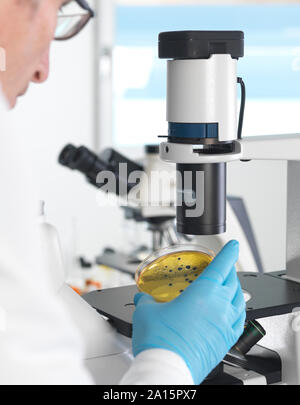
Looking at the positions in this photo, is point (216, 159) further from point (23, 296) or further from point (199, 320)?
point (23, 296)

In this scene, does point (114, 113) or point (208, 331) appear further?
point (114, 113)

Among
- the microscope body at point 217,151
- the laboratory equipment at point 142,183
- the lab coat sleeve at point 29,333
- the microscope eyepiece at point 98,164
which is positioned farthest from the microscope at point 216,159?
the microscope eyepiece at point 98,164

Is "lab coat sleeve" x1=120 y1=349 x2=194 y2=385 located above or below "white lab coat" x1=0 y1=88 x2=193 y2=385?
below

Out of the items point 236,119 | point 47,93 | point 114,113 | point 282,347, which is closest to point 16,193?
point 236,119

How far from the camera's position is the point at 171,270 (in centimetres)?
90

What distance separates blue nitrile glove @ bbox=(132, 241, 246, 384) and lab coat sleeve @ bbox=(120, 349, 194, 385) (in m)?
0.02

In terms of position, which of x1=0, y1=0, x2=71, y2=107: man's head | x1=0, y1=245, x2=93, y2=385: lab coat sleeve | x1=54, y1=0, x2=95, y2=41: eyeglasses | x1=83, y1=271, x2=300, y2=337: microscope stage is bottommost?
x1=83, y1=271, x2=300, y2=337: microscope stage

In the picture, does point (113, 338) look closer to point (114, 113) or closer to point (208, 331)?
point (208, 331)

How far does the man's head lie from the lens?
666 mm

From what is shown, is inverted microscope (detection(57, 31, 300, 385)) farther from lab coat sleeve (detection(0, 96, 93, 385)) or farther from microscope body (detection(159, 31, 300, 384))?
lab coat sleeve (detection(0, 96, 93, 385))

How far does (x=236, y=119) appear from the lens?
92 centimetres

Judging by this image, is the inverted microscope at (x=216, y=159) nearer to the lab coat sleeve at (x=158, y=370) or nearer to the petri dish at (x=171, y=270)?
the petri dish at (x=171, y=270)

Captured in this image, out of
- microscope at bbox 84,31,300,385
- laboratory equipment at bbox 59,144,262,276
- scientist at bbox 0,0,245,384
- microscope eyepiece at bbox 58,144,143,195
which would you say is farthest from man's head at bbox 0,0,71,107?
microscope eyepiece at bbox 58,144,143,195
